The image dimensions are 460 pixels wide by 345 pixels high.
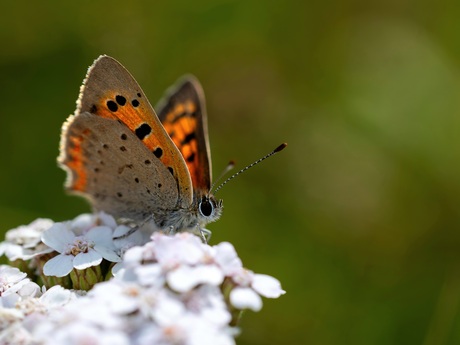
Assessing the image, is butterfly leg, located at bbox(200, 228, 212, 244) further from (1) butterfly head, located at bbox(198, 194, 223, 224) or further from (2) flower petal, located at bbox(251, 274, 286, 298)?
(2) flower petal, located at bbox(251, 274, 286, 298)

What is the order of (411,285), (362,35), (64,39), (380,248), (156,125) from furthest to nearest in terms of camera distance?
1. (362,35)
2. (64,39)
3. (380,248)
4. (411,285)
5. (156,125)

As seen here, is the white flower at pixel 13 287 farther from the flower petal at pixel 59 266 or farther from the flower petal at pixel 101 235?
the flower petal at pixel 101 235

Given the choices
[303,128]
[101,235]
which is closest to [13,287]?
[101,235]

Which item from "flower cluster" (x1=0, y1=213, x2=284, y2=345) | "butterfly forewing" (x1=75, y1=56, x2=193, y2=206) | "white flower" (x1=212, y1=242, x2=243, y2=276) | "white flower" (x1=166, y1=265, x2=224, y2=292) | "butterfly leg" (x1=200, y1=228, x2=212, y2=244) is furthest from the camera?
"butterfly leg" (x1=200, y1=228, x2=212, y2=244)

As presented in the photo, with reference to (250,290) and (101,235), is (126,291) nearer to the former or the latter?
(250,290)

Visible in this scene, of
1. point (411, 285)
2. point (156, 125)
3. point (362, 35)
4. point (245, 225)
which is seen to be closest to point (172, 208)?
point (156, 125)

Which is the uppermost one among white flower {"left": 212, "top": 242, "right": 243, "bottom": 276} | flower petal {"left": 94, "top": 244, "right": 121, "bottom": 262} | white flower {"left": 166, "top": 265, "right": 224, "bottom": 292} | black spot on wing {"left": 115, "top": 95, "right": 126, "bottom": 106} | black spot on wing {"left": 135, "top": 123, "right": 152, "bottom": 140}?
black spot on wing {"left": 115, "top": 95, "right": 126, "bottom": 106}

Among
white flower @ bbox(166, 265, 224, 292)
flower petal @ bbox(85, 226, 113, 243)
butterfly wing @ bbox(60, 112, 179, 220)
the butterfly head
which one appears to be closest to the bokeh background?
the butterfly head

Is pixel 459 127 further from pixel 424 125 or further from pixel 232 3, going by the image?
pixel 232 3
